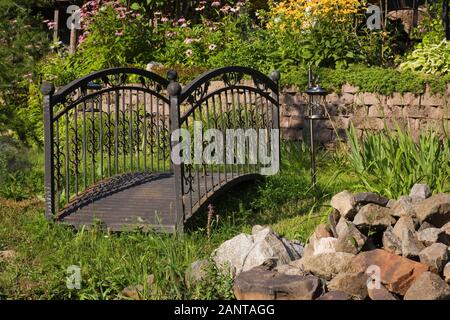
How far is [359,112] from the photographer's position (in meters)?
10.4

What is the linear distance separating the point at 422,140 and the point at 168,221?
2367 millimetres

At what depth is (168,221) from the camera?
680 centimetres

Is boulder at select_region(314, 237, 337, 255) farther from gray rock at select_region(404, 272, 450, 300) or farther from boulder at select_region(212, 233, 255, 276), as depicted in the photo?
gray rock at select_region(404, 272, 450, 300)

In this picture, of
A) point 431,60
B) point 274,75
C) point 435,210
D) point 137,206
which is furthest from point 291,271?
point 431,60

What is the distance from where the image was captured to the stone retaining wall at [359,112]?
9977 mm

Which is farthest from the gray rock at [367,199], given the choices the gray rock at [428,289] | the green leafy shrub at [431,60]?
the green leafy shrub at [431,60]

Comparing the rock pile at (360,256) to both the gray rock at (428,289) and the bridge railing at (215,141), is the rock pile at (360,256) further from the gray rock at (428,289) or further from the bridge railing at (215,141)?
the bridge railing at (215,141)

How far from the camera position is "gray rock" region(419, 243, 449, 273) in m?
5.17

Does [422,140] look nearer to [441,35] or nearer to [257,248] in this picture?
[257,248]

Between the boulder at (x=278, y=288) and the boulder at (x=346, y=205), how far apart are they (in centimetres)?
87

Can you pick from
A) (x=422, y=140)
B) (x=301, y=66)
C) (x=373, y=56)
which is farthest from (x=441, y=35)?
(x=422, y=140)

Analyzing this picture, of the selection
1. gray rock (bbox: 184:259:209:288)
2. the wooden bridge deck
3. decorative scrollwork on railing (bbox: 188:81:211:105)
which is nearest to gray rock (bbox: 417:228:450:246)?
gray rock (bbox: 184:259:209:288)

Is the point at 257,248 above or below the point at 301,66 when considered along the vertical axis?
below

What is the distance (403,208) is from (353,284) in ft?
3.14
